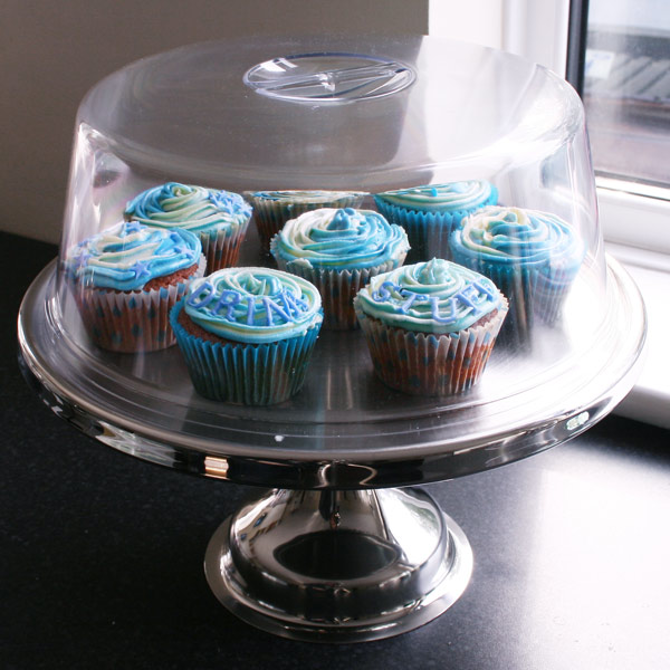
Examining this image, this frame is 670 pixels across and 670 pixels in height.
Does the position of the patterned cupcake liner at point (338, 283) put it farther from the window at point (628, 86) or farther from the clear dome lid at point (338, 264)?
the window at point (628, 86)

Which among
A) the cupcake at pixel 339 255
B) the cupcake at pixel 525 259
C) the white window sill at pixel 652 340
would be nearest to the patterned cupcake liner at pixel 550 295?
the cupcake at pixel 525 259

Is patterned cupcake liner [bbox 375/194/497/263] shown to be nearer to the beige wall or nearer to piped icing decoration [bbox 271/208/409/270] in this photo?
piped icing decoration [bbox 271/208/409/270]

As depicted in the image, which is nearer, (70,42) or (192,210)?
(192,210)

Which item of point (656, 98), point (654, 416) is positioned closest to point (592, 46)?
point (656, 98)

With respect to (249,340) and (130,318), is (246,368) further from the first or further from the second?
(130,318)

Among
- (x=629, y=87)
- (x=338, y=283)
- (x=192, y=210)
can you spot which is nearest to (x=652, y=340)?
(x=629, y=87)
